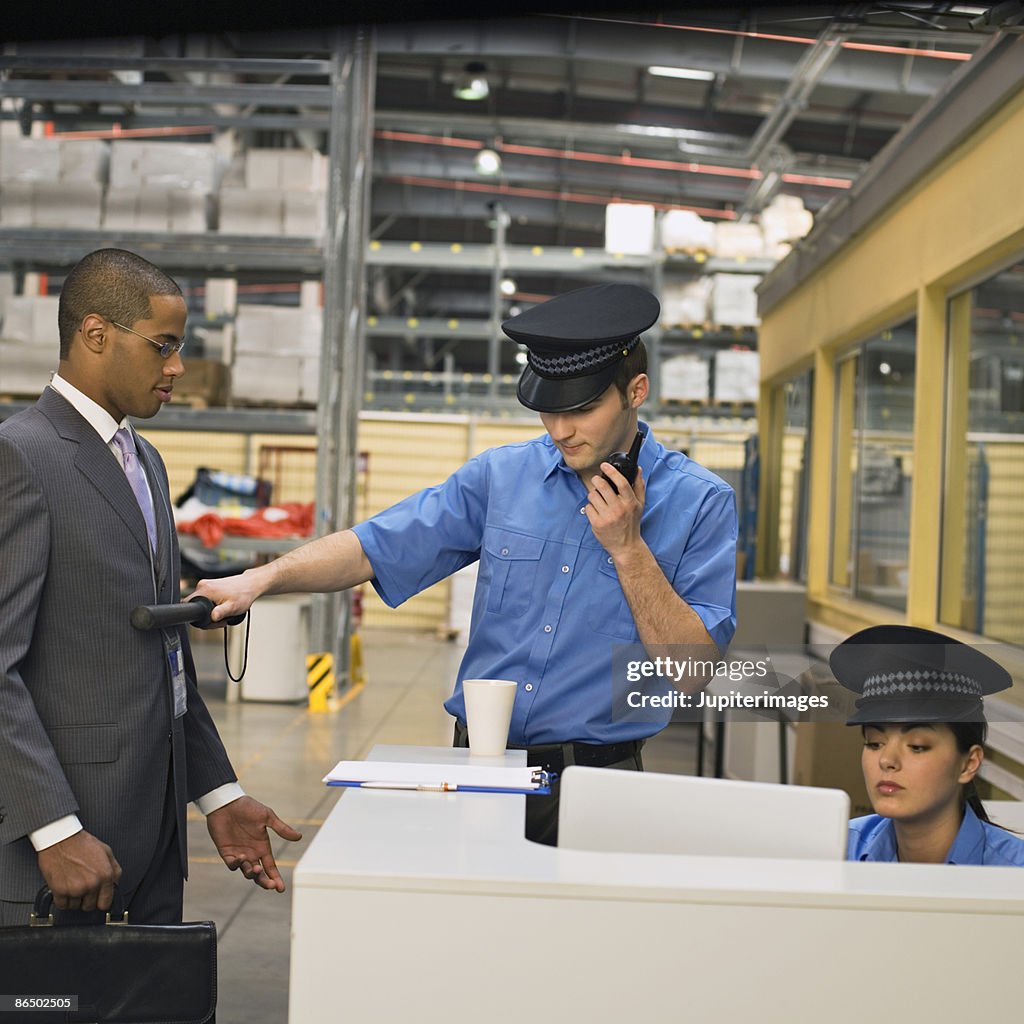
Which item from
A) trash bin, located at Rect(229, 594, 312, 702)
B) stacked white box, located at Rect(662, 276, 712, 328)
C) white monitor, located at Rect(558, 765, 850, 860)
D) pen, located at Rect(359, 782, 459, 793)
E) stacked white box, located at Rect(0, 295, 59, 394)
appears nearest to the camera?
white monitor, located at Rect(558, 765, 850, 860)

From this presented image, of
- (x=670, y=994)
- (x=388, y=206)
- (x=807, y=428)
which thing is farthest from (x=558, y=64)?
(x=670, y=994)

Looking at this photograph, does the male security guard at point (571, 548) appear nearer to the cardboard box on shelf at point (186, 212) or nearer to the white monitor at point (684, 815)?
the white monitor at point (684, 815)

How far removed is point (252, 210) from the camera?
898cm

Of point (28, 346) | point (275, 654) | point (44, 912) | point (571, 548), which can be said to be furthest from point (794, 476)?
point (44, 912)

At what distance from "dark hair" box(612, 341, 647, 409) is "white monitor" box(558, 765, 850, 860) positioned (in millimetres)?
850

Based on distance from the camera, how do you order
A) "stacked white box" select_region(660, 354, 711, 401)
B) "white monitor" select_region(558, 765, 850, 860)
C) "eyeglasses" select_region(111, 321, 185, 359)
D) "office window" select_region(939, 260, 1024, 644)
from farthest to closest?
"stacked white box" select_region(660, 354, 711, 401) → "office window" select_region(939, 260, 1024, 644) → "eyeglasses" select_region(111, 321, 185, 359) → "white monitor" select_region(558, 765, 850, 860)

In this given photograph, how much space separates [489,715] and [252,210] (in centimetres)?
748

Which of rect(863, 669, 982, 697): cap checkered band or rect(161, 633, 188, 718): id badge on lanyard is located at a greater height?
rect(863, 669, 982, 697): cap checkered band

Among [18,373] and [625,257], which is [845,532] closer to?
[18,373]

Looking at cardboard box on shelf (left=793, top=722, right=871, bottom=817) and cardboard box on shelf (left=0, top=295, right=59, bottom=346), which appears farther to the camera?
cardboard box on shelf (left=0, top=295, right=59, bottom=346)

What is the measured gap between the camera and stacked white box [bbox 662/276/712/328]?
13.8 m

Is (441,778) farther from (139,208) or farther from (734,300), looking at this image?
(734,300)

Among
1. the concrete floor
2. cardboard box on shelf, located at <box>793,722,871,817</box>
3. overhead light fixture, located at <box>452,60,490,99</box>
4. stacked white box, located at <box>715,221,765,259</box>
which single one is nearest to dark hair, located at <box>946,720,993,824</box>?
cardboard box on shelf, located at <box>793,722,871,817</box>

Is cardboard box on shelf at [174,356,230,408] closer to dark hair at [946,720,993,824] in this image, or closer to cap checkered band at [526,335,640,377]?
cap checkered band at [526,335,640,377]
